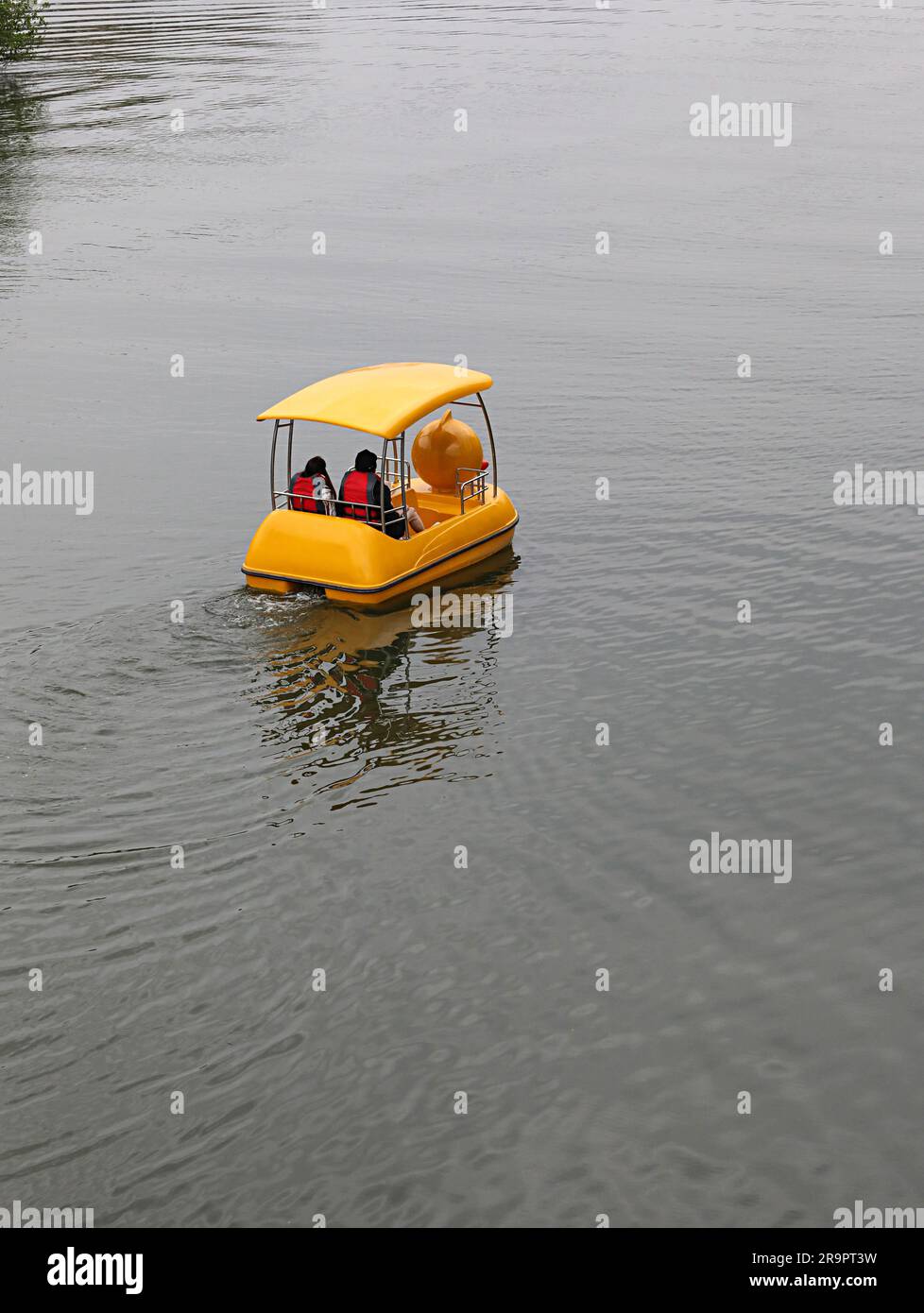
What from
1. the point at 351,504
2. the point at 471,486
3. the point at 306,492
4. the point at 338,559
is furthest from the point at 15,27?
the point at 338,559

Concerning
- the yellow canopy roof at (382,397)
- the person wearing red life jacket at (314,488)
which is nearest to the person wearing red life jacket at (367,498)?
the person wearing red life jacket at (314,488)

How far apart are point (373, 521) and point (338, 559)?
72 cm

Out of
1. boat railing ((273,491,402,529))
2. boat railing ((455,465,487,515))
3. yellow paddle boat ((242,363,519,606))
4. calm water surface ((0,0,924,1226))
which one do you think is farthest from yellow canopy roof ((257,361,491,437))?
calm water surface ((0,0,924,1226))

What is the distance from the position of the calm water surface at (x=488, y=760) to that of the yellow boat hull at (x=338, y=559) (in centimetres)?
38

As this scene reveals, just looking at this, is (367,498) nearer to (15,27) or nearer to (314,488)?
(314,488)

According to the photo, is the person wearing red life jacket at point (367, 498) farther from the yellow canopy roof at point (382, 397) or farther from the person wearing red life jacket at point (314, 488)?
the yellow canopy roof at point (382, 397)

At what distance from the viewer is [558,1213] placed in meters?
8.75

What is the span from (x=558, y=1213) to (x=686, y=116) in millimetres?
42605

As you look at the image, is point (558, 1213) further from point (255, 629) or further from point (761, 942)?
point (255, 629)

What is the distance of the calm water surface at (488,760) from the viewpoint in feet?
30.5

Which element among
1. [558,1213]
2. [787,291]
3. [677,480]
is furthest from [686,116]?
[558,1213]
